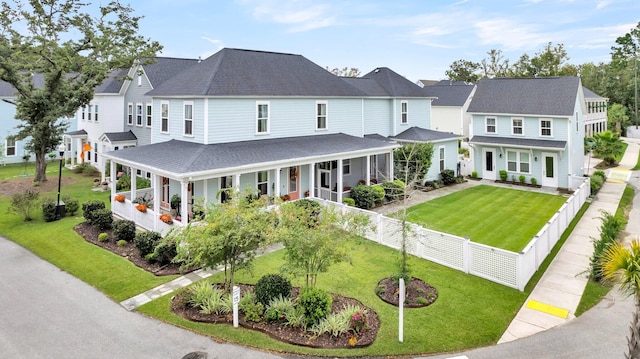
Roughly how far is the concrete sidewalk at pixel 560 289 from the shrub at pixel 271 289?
5620 millimetres

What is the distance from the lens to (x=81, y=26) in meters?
28.2

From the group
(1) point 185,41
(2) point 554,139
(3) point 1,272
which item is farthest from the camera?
(1) point 185,41

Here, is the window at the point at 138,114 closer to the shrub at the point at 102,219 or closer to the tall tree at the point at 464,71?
the shrub at the point at 102,219

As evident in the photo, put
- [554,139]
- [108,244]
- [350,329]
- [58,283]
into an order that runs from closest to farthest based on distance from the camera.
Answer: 1. [350,329]
2. [58,283]
3. [108,244]
4. [554,139]

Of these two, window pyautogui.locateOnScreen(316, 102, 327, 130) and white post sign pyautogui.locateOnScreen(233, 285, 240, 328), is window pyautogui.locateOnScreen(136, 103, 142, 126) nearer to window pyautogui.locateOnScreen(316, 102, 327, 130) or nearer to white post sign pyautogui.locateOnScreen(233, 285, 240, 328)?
window pyautogui.locateOnScreen(316, 102, 327, 130)

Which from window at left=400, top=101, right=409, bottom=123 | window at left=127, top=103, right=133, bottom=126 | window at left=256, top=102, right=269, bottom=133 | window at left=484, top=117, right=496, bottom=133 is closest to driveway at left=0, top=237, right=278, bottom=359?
window at left=256, top=102, right=269, bottom=133

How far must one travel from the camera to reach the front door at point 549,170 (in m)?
26.6

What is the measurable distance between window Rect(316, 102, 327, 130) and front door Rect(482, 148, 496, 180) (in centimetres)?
1397

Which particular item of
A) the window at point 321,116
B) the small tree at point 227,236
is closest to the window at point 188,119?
the window at point 321,116

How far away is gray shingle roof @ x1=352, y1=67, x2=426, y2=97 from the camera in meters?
29.1

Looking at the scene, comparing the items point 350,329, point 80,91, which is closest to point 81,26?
point 80,91

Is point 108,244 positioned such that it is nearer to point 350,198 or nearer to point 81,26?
point 350,198

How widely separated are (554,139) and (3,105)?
48923 mm

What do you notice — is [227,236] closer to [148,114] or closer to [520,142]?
[148,114]
